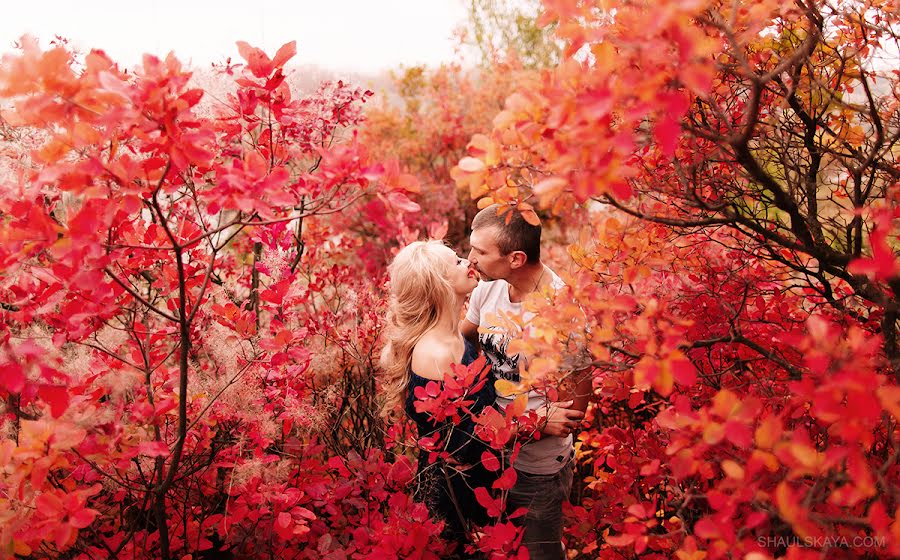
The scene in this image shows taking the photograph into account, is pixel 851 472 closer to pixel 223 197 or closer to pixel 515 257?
pixel 223 197

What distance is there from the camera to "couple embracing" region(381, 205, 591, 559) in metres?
2.35

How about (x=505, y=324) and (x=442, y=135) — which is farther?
(x=442, y=135)

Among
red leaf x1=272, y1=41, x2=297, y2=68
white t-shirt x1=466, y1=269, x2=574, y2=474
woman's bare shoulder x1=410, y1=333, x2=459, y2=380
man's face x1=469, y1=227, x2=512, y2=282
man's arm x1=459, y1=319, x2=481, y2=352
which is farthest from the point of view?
man's arm x1=459, y1=319, x2=481, y2=352

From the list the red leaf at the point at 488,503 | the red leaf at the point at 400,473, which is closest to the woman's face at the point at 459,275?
the red leaf at the point at 400,473

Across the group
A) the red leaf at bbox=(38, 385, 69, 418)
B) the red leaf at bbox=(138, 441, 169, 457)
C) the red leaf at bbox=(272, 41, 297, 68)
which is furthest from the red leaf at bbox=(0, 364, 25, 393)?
the red leaf at bbox=(272, 41, 297, 68)

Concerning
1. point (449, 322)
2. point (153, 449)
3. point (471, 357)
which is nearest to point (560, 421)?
point (471, 357)

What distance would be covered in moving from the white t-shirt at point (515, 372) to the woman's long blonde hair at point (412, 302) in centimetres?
22

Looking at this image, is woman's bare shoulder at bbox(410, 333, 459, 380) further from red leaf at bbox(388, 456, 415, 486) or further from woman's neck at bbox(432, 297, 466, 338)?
red leaf at bbox(388, 456, 415, 486)

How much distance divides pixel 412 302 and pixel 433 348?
234 mm

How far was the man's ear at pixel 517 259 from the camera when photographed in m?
2.47

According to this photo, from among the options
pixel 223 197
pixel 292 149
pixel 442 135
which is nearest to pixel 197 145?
pixel 223 197

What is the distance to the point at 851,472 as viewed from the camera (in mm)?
861

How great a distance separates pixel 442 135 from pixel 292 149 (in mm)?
6154

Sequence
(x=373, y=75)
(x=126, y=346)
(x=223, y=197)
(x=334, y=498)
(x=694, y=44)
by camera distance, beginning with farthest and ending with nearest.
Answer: (x=373, y=75), (x=126, y=346), (x=334, y=498), (x=223, y=197), (x=694, y=44)
